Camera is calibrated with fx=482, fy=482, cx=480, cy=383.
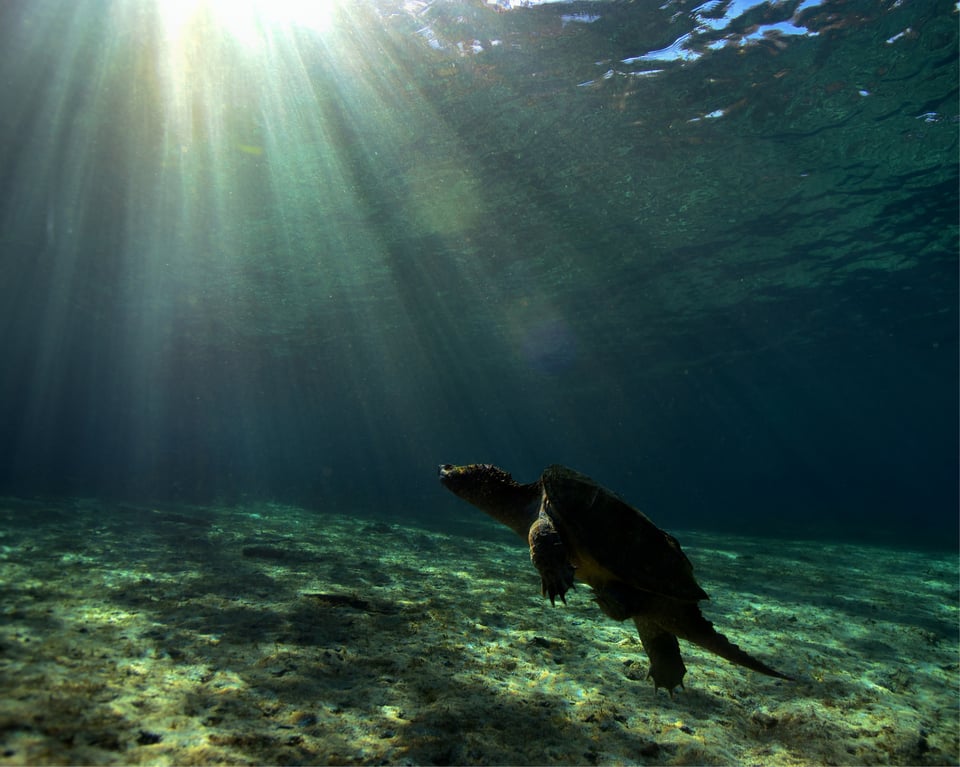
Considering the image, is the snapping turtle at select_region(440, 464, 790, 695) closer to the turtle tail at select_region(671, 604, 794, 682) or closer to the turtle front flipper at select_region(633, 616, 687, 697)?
the turtle tail at select_region(671, 604, 794, 682)

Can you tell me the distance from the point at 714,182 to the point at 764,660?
50.6 ft

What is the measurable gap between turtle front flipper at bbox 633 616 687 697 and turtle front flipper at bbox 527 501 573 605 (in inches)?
50.4

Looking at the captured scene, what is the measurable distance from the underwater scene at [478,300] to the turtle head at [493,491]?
0.07 ft

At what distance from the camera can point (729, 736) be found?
3477 millimetres

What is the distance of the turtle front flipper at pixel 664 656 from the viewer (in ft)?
11.3

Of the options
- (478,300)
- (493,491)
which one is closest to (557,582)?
(493,491)

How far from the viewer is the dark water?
1102cm

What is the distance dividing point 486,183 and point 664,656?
15.1 metres

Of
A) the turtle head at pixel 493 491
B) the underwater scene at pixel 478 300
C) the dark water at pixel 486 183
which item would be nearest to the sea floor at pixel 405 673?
the underwater scene at pixel 478 300

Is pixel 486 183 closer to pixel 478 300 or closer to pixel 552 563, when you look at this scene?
pixel 478 300

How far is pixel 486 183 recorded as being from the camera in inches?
625

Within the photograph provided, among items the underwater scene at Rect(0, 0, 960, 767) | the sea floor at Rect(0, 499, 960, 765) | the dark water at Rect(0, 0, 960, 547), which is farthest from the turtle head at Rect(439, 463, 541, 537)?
the dark water at Rect(0, 0, 960, 547)

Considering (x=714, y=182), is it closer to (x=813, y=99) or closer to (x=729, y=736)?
(x=813, y=99)

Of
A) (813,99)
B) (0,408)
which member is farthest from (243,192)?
(0,408)
